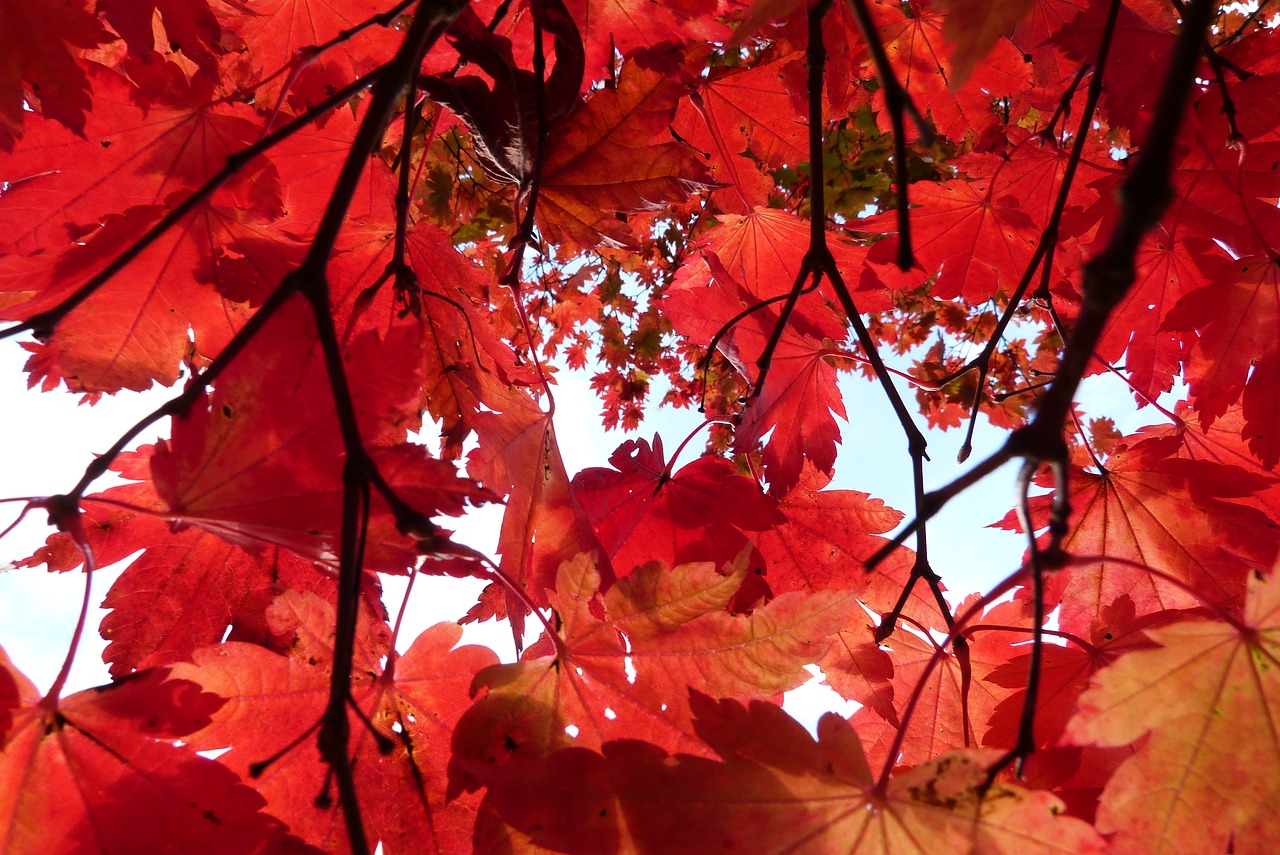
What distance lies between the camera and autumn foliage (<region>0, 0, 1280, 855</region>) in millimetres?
714

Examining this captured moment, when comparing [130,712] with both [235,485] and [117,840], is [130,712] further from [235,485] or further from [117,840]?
[235,485]

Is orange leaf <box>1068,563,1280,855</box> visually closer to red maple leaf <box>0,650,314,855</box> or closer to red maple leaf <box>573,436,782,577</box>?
red maple leaf <box>573,436,782,577</box>

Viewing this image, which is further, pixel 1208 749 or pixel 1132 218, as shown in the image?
pixel 1208 749

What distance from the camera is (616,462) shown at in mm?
1446

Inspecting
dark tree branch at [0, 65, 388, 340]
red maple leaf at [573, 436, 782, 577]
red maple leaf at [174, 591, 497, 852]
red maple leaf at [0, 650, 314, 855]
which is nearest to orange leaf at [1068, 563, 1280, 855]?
red maple leaf at [573, 436, 782, 577]

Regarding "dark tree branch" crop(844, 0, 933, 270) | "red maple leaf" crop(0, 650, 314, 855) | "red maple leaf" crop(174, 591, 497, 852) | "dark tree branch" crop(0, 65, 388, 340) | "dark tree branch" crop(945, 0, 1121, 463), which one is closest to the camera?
Result: "dark tree branch" crop(844, 0, 933, 270)

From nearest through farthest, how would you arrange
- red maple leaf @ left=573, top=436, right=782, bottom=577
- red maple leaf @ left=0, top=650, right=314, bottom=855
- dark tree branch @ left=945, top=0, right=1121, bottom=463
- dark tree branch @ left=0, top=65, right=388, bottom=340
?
dark tree branch @ left=0, top=65, right=388, bottom=340, red maple leaf @ left=0, top=650, right=314, bottom=855, dark tree branch @ left=945, top=0, right=1121, bottom=463, red maple leaf @ left=573, top=436, right=782, bottom=577

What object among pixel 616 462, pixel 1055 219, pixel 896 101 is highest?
pixel 1055 219

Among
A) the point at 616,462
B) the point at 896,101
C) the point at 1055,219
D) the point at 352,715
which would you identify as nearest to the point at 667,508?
the point at 616,462

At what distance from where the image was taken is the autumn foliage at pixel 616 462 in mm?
714

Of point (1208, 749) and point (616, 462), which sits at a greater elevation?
point (616, 462)

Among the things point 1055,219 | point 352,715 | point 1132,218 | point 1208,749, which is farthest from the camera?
point 1055,219

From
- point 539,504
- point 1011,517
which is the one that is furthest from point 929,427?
point 539,504

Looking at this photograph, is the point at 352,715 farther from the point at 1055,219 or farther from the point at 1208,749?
the point at 1055,219
